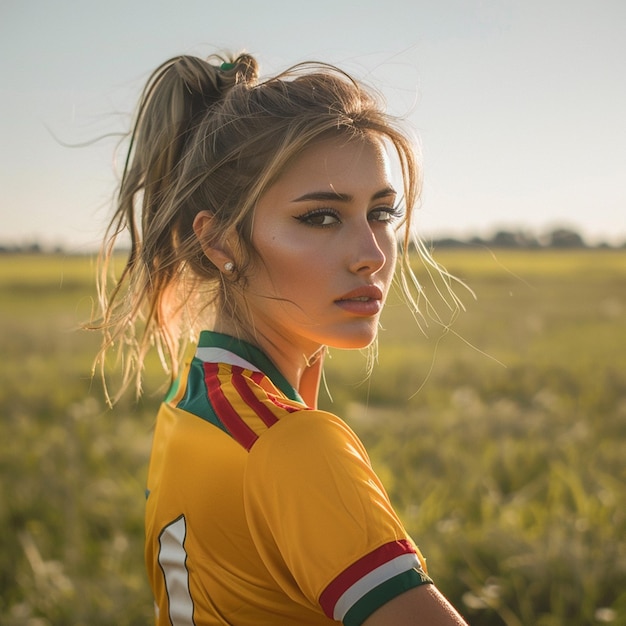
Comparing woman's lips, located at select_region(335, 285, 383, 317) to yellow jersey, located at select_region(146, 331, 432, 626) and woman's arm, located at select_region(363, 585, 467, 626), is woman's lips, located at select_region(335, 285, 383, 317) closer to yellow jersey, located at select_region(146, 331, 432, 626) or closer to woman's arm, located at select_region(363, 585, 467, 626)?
yellow jersey, located at select_region(146, 331, 432, 626)

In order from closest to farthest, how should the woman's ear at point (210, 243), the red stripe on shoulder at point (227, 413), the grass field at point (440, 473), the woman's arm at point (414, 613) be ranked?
the woman's arm at point (414, 613) < the red stripe on shoulder at point (227, 413) < the woman's ear at point (210, 243) < the grass field at point (440, 473)

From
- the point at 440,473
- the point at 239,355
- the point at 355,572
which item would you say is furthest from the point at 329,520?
the point at 440,473

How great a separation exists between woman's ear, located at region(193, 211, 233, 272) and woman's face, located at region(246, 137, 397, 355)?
0.09 metres

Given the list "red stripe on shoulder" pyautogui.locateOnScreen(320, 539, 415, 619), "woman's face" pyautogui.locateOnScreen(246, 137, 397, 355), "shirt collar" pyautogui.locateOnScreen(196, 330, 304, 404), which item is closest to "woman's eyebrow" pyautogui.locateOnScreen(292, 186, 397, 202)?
"woman's face" pyautogui.locateOnScreen(246, 137, 397, 355)

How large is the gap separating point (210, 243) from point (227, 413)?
1.67 feet

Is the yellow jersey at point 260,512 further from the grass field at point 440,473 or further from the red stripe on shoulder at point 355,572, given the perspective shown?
the grass field at point 440,473

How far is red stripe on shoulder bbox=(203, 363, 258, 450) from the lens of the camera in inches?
50.7

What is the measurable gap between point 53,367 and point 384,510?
279 inches

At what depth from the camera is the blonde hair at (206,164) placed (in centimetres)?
167

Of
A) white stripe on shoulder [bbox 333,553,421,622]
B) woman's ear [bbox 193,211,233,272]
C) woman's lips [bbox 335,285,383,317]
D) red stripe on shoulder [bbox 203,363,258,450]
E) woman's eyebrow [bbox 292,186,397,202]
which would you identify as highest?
woman's eyebrow [bbox 292,186,397,202]

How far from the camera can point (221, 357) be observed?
1.60 m

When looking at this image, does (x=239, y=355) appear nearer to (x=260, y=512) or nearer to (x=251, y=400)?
(x=251, y=400)

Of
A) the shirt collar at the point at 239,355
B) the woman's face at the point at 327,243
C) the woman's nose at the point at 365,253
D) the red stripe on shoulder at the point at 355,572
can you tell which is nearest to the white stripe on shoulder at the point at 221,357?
the shirt collar at the point at 239,355

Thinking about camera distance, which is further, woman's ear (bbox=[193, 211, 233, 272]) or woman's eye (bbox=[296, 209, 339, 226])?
woman's ear (bbox=[193, 211, 233, 272])
